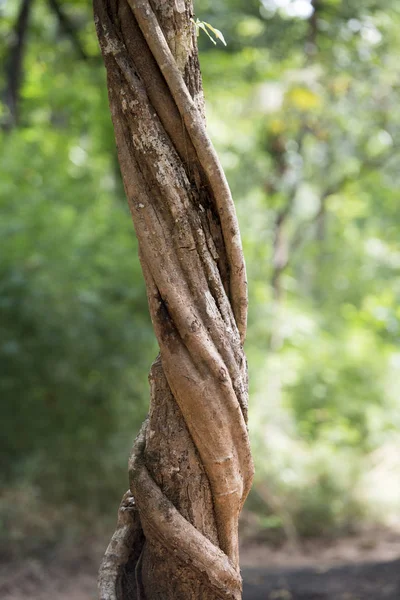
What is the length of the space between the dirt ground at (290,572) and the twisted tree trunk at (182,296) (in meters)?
2.49

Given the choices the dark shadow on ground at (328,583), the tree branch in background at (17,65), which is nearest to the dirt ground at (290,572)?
the dark shadow on ground at (328,583)

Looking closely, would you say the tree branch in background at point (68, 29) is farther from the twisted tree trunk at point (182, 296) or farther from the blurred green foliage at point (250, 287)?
the twisted tree trunk at point (182, 296)

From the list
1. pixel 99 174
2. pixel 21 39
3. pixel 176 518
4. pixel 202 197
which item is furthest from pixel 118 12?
pixel 21 39

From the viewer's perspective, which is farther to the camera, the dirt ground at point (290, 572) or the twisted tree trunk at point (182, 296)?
the dirt ground at point (290, 572)

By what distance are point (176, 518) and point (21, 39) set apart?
6603 mm

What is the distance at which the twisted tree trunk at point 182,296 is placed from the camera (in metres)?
1.63

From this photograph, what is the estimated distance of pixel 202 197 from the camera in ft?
5.56

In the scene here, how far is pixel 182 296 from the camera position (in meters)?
1.62

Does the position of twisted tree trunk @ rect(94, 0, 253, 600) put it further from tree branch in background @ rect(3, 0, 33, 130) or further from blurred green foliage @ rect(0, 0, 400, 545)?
tree branch in background @ rect(3, 0, 33, 130)

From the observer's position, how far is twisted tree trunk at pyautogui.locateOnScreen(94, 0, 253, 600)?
163cm

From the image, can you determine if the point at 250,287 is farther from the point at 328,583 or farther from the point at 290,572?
the point at 328,583

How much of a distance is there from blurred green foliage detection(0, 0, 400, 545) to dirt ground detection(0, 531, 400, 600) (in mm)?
225

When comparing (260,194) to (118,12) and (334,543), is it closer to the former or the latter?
(334,543)

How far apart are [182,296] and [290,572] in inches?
137
